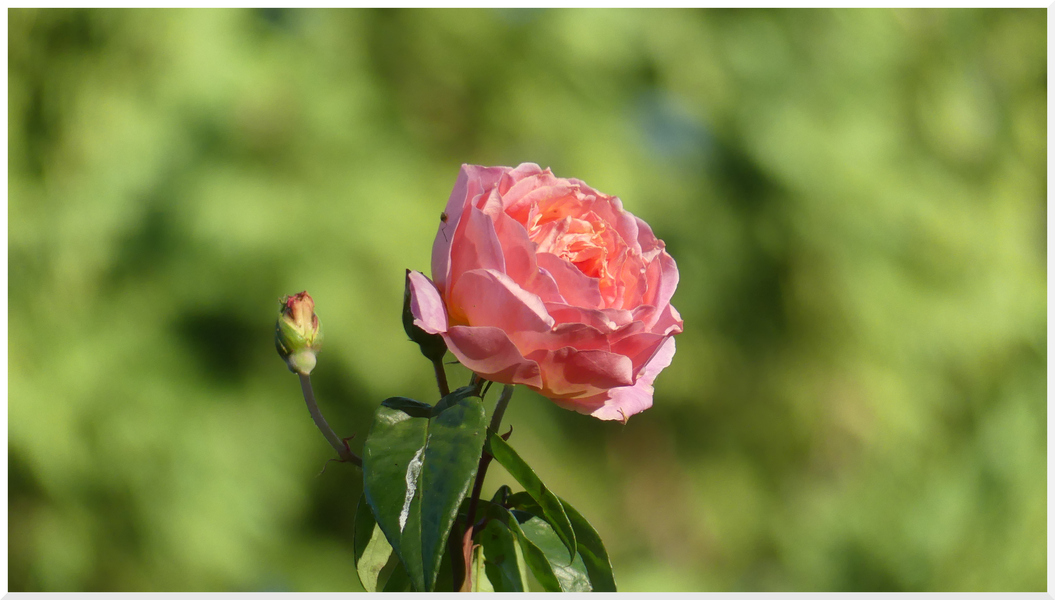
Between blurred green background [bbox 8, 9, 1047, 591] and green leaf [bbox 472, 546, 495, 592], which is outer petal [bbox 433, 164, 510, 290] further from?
blurred green background [bbox 8, 9, 1047, 591]

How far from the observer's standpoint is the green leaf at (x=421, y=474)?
0.28m

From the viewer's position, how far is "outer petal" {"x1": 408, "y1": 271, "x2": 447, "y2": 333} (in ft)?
1.06

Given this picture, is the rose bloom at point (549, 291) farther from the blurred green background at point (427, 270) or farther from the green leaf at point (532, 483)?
the blurred green background at point (427, 270)

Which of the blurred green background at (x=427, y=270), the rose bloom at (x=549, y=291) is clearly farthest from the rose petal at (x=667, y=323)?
the blurred green background at (x=427, y=270)

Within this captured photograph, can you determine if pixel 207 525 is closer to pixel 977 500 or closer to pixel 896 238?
pixel 896 238

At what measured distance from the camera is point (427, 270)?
1.46 meters

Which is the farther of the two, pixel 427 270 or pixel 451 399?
pixel 427 270

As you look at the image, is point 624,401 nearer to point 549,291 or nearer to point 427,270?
point 549,291

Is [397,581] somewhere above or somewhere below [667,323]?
below

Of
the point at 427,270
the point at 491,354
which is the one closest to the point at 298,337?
the point at 491,354

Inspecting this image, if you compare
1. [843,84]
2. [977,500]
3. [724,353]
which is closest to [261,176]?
[724,353]

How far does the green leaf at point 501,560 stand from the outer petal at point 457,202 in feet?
0.36

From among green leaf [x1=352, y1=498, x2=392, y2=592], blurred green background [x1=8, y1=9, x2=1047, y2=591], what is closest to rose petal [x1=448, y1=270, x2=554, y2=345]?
green leaf [x1=352, y1=498, x2=392, y2=592]

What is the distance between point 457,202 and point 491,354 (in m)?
0.07
